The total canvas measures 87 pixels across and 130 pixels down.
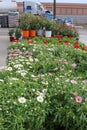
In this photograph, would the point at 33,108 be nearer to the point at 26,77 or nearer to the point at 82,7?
the point at 26,77

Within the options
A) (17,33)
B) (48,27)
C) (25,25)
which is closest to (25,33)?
(25,25)

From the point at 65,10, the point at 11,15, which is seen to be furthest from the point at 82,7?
the point at 11,15

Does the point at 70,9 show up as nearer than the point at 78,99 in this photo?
No

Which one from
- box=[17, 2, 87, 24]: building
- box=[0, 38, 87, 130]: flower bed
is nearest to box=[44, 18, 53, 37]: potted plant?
box=[0, 38, 87, 130]: flower bed

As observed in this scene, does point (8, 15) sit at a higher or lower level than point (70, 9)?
lower

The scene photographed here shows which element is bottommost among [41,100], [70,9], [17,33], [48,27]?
[17,33]

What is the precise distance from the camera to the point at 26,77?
344 centimetres

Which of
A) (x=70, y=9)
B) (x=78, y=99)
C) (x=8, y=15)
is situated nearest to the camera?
(x=78, y=99)

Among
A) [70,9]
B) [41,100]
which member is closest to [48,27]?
[41,100]

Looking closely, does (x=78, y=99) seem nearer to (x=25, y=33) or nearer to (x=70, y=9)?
(x=25, y=33)

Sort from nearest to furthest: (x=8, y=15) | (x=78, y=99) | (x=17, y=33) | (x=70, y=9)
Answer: (x=78, y=99) < (x=17, y=33) < (x=8, y=15) < (x=70, y=9)

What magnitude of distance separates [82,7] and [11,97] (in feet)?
102

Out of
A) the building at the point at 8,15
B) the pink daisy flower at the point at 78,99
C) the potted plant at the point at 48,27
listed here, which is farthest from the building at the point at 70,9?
the pink daisy flower at the point at 78,99

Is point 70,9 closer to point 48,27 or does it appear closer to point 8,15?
point 8,15
